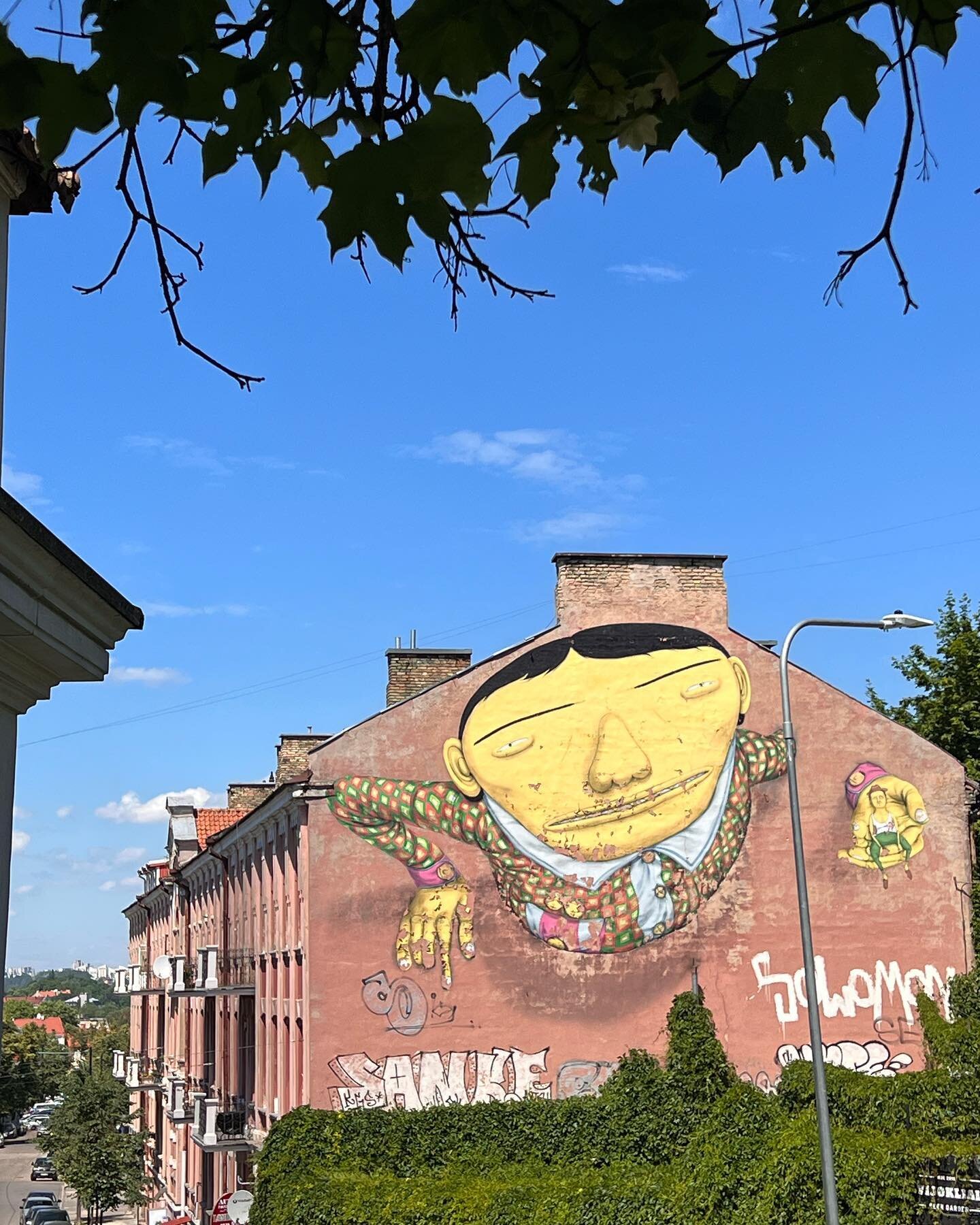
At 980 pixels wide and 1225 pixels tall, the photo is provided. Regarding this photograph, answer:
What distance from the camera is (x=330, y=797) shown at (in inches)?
1043

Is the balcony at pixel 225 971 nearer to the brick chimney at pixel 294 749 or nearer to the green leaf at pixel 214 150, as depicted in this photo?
the brick chimney at pixel 294 749

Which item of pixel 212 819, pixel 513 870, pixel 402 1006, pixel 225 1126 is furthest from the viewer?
pixel 212 819

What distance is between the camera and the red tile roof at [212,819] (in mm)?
47062

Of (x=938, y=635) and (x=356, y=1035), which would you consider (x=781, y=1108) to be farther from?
(x=938, y=635)

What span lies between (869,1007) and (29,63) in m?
26.5

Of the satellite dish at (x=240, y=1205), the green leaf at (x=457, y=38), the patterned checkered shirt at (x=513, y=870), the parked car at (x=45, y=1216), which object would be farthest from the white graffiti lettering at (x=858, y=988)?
the parked car at (x=45, y=1216)

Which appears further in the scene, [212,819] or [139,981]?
[139,981]

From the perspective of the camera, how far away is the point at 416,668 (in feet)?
103

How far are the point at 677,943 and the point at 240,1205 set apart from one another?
9678 mm

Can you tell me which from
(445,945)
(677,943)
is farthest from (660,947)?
(445,945)

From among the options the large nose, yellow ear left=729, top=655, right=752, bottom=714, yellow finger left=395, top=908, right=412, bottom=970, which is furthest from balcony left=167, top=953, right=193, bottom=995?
yellow ear left=729, top=655, right=752, bottom=714

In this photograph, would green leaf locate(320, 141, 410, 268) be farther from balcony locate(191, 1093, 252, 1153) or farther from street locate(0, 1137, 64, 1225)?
street locate(0, 1137, 64, 1225)

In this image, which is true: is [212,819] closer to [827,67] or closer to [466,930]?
[466,930]

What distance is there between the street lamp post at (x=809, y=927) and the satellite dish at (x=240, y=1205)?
36.0 feet
